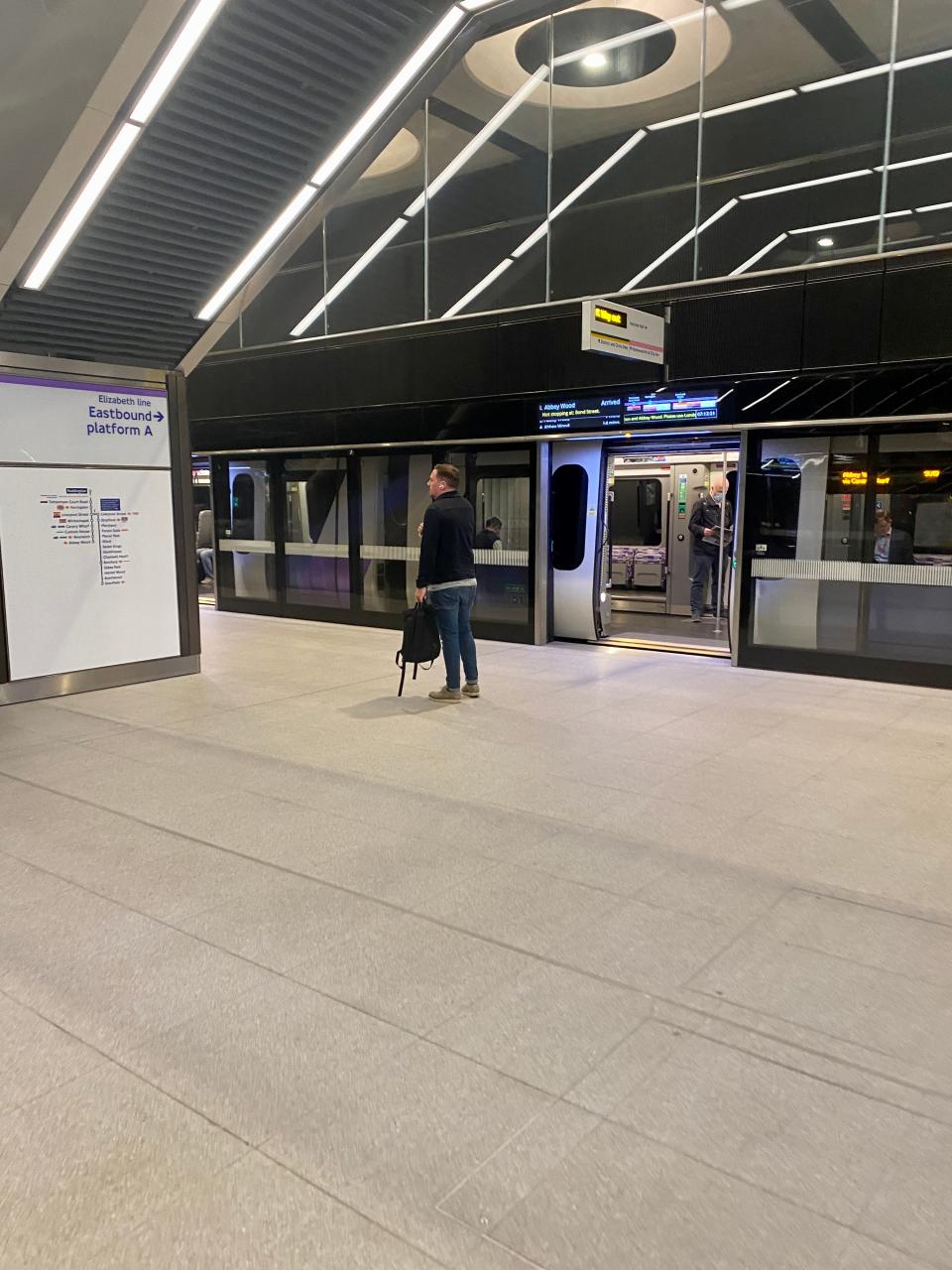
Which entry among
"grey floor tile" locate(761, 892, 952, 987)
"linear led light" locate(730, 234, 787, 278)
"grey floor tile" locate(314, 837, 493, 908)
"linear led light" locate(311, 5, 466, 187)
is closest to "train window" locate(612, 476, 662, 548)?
"linear led light" locate(730, 234, 787, 278)

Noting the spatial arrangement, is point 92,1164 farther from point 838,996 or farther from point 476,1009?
point 838,996

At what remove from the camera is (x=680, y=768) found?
5770 millimetres

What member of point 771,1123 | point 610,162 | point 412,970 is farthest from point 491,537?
point 771,1123

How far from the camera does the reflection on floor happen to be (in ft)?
35.3

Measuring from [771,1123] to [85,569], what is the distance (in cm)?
746

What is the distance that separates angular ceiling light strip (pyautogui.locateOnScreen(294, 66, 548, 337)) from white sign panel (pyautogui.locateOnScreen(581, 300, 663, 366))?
160 inches

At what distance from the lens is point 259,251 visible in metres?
Answer: 7.54

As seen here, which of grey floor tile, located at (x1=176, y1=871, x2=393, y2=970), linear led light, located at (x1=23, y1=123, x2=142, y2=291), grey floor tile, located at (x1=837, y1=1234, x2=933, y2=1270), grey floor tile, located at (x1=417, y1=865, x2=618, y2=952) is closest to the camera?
grey floor tile, located at (x1=837, y1=1234, x2=933, y2=1270)

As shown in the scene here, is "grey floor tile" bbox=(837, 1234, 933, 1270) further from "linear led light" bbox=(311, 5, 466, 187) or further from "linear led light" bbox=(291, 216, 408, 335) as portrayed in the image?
"linear led light" bbox=(291, 216, 408, 335)

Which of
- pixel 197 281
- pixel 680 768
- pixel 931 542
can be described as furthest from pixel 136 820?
pixel 931 542

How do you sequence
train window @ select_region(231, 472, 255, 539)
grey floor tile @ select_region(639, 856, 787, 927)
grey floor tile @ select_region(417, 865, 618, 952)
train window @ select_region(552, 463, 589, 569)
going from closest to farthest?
1. grey floor tile @ select_region(417, 865, 618, 952)
2. grey floor tile @ select_region(639, 856, 787, 927)
3. train window @ select_region(552, 463, 589, 569)
4. train window @ select_region(231, 472, 255, 539)

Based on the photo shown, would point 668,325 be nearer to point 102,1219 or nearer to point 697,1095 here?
point 697,1095

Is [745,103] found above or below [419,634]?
above

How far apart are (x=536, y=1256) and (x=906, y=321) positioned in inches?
322
